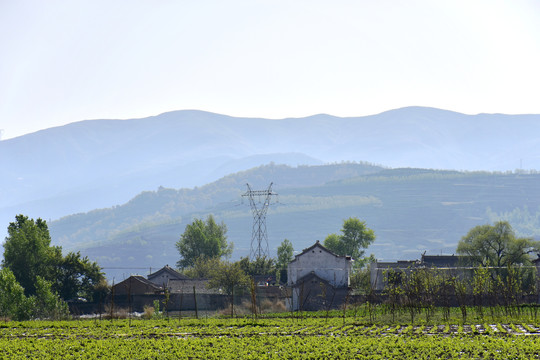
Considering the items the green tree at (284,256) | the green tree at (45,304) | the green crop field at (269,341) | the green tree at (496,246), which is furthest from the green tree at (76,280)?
the green tree at (284,256)

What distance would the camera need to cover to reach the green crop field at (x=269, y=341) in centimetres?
3709

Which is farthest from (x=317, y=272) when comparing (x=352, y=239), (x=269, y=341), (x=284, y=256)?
(x=269, y=341)

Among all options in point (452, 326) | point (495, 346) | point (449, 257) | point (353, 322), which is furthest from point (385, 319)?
point (449, 257)

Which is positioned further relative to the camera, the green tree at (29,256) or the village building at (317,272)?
the village building at (317,272)

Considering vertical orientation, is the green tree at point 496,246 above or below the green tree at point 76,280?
above

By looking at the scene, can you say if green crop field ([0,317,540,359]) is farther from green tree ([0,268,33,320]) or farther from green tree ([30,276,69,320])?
green tree ([30,276,69,320])

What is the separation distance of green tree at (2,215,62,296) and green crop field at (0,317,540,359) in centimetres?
3453

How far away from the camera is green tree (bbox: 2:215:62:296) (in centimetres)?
8794

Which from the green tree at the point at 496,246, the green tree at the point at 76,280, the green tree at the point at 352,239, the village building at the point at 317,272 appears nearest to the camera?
the green tree at the point at 76,280

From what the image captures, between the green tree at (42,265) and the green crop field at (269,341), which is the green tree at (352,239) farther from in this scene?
the green crop field at (269,341)

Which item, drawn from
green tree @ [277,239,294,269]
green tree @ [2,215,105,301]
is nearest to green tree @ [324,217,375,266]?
green tree @ [277,239,294,269]

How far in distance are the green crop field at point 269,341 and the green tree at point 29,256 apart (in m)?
34.5

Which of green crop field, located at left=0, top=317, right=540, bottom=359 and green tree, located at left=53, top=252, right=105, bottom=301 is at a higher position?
green tree, located at left=53, top=252, right=105, bottom=301

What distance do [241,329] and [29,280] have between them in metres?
45.1
